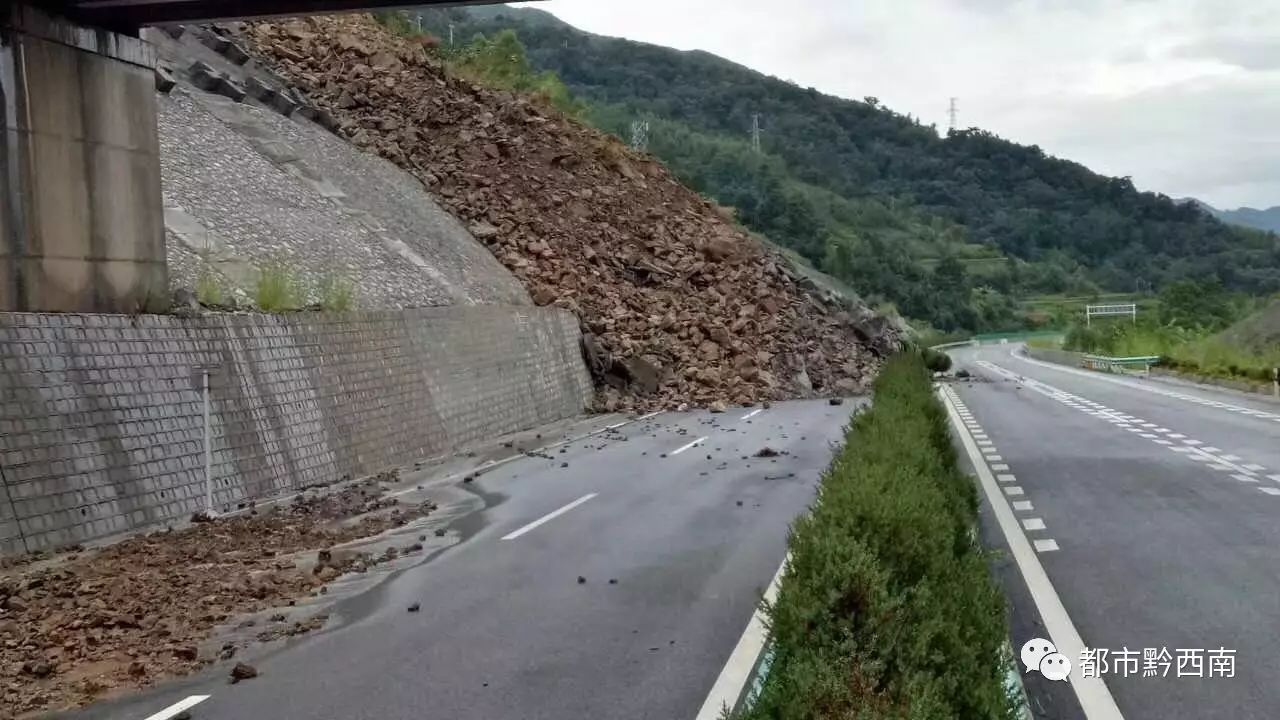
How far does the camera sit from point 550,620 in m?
7.99

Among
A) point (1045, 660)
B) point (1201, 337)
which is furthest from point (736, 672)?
point (1201, 337)

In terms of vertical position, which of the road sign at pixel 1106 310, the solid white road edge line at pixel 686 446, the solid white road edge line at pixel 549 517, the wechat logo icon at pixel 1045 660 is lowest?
the road sign at pixel 1106 310

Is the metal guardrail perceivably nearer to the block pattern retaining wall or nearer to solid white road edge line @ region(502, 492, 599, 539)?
the block pattern retaining wall

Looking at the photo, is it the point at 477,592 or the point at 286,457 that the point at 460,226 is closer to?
the point at 286,457

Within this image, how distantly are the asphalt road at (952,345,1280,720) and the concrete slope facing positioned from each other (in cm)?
1227

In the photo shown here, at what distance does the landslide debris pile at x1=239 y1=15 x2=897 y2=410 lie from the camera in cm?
3356

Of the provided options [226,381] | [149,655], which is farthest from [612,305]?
[149,655]

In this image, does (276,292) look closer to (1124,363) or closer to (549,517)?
(549,517)

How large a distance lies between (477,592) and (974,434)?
47.5ft

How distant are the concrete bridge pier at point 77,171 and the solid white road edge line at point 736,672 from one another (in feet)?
29.7

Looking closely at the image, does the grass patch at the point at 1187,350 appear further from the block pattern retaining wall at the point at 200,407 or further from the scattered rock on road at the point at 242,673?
the scattered rock on road at the point at 242,673

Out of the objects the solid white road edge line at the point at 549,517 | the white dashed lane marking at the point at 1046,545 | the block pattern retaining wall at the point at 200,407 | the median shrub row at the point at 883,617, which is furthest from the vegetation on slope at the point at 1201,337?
the median shrub row at the point at 883,617

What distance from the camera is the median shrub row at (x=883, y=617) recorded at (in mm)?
3615

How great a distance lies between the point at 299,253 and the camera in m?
21.9
